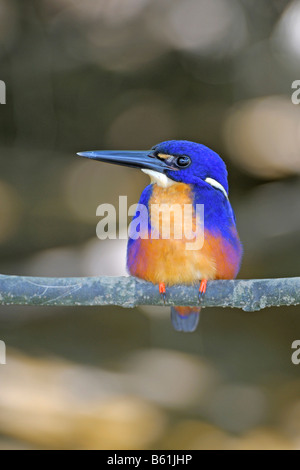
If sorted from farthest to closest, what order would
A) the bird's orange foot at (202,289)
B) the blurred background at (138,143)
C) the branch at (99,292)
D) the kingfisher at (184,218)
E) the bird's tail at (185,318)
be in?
the blurred background at (138,143) < the bird's tail at (185,318) < the kingfisher at (184,218) < the bird's orange foot at (202,289) < the branch at (99,292)

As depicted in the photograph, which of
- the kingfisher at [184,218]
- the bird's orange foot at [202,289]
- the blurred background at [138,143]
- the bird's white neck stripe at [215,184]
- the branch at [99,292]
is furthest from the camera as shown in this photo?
the blurred background at [138,143]

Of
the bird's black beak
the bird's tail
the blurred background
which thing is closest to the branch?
the bird's black beak

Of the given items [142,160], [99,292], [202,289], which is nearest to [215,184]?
[142,160]

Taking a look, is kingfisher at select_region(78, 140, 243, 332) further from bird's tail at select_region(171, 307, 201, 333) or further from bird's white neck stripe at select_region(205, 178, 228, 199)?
bird's tail at select_region(171, 307, 201, 333)

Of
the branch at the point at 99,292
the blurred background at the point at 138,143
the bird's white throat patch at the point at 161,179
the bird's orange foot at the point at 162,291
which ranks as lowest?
the branch at the point at 99,292

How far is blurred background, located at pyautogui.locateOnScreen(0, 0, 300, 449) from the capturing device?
364cm

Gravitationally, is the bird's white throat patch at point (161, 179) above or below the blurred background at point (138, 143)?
below

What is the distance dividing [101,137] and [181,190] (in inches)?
89.1

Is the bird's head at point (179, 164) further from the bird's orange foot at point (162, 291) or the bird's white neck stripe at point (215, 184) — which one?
the bird's orange foot at point (162, 291)

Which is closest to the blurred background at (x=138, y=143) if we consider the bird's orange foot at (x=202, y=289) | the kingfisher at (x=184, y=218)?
the kingfisher at (x=184, y=218)

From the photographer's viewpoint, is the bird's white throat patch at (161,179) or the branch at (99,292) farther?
the bird's white throat patch at (161,179)

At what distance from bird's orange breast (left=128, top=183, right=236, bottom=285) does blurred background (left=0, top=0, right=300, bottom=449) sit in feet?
5.96

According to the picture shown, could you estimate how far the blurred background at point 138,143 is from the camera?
12.0 feet
